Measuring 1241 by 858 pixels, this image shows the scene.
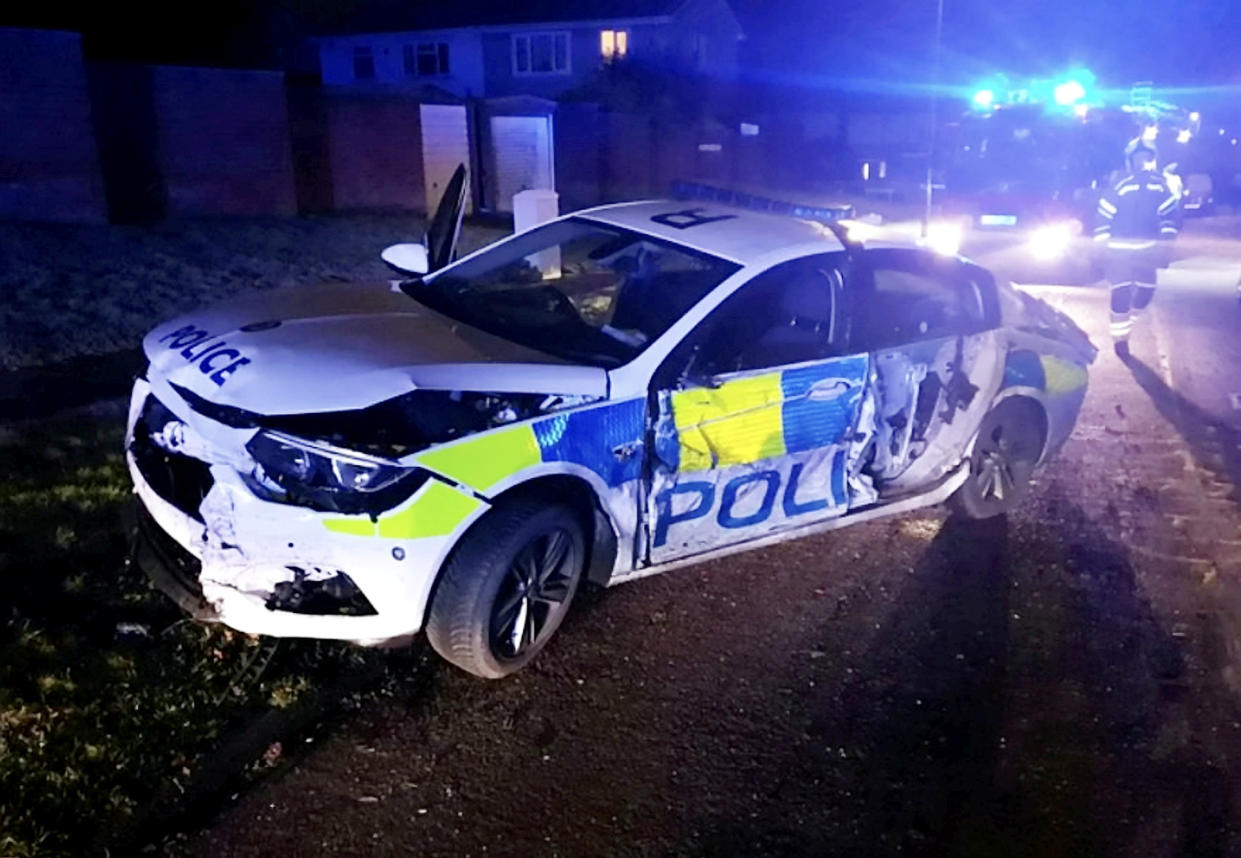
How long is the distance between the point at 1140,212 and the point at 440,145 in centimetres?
1323

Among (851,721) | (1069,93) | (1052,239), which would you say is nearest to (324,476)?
(851,721)

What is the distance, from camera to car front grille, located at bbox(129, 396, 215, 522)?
11.9 feet

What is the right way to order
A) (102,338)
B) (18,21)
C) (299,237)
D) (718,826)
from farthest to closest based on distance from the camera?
(18,21) → (299,237) → (102,338) → (718,826)

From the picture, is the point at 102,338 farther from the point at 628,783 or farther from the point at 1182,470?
the point at 1182,470

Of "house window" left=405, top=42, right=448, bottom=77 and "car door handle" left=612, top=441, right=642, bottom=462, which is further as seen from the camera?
"house window" left=405, top=42, right=448, bottom=77

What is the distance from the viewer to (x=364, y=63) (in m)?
37.5

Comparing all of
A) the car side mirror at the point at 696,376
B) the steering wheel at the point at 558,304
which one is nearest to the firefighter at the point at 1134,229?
the steering wheel at the point at 558,304

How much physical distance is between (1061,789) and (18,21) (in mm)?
28109

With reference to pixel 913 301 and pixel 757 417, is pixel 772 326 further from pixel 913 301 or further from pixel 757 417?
pixel 913 301

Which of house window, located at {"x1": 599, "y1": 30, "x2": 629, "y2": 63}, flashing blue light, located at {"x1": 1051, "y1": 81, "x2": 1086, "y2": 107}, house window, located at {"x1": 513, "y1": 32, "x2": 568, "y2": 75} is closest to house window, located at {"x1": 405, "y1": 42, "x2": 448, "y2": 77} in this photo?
house window, located at {"x1": 513, "y1": 32, "x2": 568, "y2": 75}

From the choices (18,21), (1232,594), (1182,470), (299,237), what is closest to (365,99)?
(299,237)

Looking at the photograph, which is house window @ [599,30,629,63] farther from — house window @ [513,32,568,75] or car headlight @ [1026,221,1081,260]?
car headlight @ [1026,221,1081,260]

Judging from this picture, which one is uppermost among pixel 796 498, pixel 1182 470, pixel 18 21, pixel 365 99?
pixel 18 21

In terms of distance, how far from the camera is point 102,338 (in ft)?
28.0
